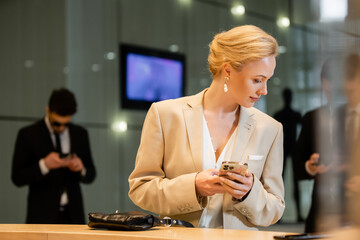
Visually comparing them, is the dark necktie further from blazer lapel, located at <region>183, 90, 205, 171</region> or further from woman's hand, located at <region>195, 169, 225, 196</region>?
woman's hand, located at <region>195, 169, 225, 196</region>

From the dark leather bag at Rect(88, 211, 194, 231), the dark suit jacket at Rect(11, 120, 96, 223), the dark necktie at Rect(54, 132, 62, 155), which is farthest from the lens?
the dark necktie at Rect(54, 132, 62, 155)

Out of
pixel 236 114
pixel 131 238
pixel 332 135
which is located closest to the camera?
pixel 332 135

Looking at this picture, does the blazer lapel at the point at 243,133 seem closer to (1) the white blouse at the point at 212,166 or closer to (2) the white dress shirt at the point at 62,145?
(1) the white blouse at the point at 212,166

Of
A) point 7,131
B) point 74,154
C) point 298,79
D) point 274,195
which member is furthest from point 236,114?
point 298,79

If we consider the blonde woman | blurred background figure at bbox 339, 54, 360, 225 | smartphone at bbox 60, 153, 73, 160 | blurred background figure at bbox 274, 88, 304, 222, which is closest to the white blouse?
the blonde woman

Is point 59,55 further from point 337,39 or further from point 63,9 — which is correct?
point 337,39

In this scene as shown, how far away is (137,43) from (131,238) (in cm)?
491

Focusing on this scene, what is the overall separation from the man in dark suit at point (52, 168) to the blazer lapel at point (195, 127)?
8.31 feet

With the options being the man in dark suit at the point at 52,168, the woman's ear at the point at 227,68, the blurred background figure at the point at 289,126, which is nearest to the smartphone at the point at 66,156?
the man in dark suit at the point at 52,168

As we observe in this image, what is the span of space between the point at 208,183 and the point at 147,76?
444 cm

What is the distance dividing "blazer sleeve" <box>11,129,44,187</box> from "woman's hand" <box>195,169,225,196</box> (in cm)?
288

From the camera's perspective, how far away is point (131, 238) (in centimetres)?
195

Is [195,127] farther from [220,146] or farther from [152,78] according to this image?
[152,78]

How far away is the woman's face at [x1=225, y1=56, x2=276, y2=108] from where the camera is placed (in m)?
2.51
